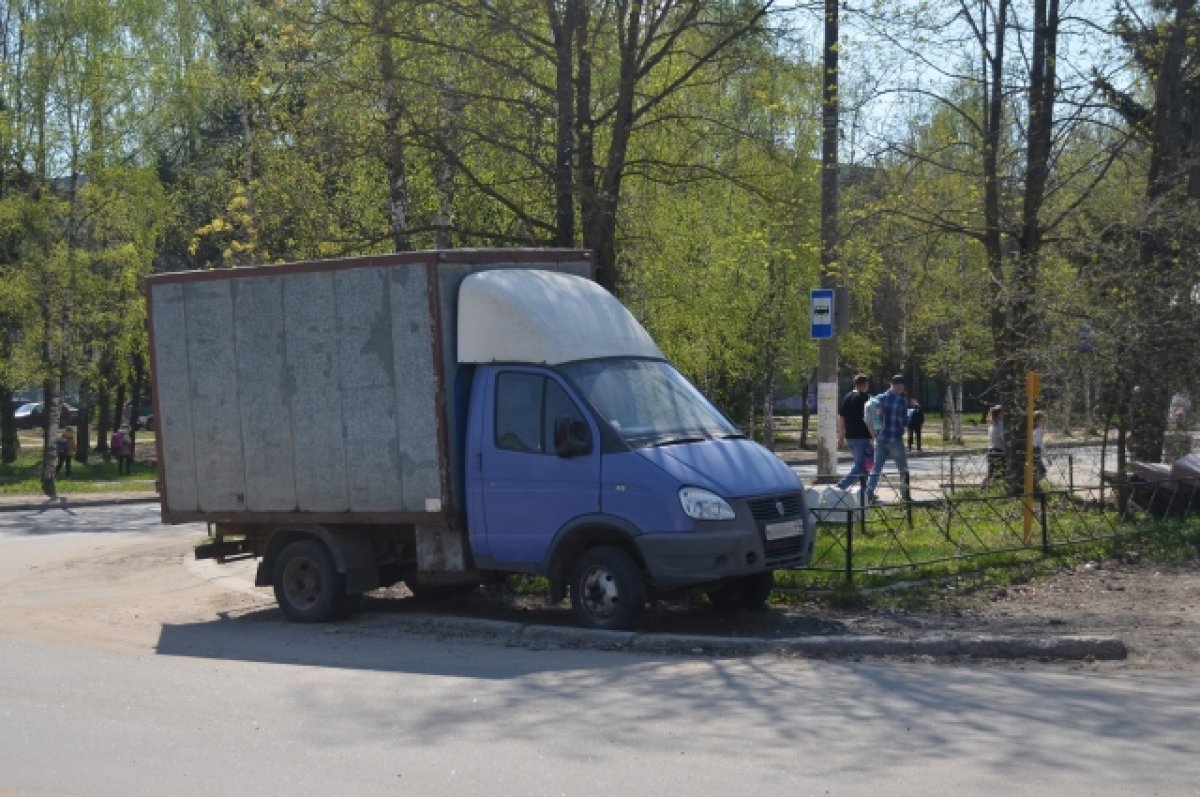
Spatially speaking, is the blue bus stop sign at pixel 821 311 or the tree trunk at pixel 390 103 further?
the blue bus stop sign at pixel 821 311

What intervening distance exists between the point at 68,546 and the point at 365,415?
1028 cm

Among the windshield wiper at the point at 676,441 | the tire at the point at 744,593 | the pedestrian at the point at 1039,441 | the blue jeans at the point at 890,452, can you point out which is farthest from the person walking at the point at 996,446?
the windshield wiper at the point at 676,441

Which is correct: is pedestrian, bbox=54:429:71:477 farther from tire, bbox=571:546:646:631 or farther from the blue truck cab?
tire, bbox=571:546:646:631

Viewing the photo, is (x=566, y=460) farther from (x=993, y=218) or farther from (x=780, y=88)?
(x=993, y=218)

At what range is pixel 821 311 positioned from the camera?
60.9ft

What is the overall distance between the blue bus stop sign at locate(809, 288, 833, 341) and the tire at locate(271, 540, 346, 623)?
816 cm

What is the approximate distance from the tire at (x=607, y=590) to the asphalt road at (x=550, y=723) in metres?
0.50

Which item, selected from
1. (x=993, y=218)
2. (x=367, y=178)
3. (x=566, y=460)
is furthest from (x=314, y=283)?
(x=993, y=218)

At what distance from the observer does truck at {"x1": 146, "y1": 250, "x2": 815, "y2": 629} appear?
11.2 meters

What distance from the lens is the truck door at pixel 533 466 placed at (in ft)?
37.2

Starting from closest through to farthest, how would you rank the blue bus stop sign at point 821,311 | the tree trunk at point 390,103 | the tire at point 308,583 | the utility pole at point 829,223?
the tire at point 308,583 → the tree trunk at point 390,103 → the utility pole at point 829,223 → the blue bus stop sign at point 821,311

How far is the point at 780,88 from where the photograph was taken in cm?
1677

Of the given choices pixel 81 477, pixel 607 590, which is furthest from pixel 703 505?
pixel 81 477

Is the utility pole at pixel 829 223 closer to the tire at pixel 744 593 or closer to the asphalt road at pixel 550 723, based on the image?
the tire at pixel 744 593
